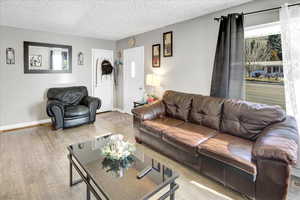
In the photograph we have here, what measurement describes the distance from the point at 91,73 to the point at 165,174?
431 cm

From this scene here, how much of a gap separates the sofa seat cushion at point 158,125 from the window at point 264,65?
125 cm

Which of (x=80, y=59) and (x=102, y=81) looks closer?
(x=80, y=59)

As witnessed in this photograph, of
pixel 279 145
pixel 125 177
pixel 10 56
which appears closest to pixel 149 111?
pixel 125 177

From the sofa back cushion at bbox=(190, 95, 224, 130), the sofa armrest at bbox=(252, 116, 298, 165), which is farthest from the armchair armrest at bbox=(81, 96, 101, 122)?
the sofa armrest at bbox=(252, 116, 298, 165)

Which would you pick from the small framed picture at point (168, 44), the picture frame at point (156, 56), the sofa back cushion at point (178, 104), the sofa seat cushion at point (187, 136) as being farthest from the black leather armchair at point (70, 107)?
the sofa seat cushion at point (187, 136)

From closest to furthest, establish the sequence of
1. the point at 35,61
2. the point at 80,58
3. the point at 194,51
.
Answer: the point at 194,51 < the point at 35,61 < the point at 80,58

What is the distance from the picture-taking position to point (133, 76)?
4938 millimetres

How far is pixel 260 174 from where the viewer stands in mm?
1575

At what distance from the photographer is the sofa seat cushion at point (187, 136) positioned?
6.99 feet

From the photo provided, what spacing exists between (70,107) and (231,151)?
3.48 meters

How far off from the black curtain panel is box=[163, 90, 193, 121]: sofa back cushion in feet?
1.74

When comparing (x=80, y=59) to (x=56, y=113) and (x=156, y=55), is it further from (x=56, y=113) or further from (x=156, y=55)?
(x=156, y=55)

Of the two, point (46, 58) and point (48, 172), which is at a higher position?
point (46, 58)

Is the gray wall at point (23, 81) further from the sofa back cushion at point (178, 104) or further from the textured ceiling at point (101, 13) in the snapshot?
the sofa back cushion at point (178, 104)
